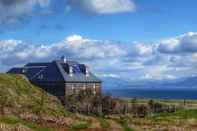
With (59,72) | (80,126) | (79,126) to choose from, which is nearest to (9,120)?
(79,126)

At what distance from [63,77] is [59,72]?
293 cm

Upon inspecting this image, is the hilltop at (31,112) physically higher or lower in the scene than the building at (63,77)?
lower

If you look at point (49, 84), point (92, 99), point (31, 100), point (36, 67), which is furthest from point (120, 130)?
point (36, 67)

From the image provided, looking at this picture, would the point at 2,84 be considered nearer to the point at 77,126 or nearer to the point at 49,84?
the point at 49,84

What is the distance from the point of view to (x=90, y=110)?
11912 centimetres

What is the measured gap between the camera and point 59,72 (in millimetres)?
146125

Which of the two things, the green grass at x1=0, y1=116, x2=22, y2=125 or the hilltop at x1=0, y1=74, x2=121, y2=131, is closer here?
the green grass at x1=0, y1=116, x2=22, y2=125

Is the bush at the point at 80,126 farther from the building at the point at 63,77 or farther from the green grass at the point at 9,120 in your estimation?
the building at the point at 63,77

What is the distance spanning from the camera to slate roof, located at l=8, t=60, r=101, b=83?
476ft

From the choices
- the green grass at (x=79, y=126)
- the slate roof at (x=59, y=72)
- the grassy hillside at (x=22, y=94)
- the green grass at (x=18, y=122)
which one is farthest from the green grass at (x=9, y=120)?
the slate roof at (x=59, y=72)

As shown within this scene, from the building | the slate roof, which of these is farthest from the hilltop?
the slate roof

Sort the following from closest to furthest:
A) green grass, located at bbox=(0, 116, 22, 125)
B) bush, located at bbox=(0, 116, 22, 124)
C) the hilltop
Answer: green grass, located at bbox=(0, 116, 22, 125) < bush, located at bbox=(0, 116, 22, 124) < the hilltop

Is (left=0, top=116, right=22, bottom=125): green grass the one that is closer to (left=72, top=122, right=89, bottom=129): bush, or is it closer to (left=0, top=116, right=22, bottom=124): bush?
(left=0, top=116, right=22, bottom=124): bush

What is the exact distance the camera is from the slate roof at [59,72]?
476ft
